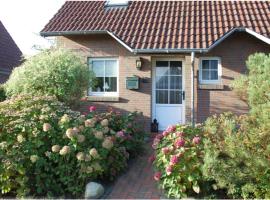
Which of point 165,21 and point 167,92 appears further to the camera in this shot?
point 165,21

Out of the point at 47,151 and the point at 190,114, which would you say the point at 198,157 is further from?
the point at 190,114

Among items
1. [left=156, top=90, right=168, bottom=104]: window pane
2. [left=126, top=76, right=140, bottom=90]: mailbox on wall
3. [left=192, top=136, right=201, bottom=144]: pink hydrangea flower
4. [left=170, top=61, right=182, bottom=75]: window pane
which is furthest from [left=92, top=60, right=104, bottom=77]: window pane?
[left=192, top=136, right=201, bottom=144]: pink hydrangea flower

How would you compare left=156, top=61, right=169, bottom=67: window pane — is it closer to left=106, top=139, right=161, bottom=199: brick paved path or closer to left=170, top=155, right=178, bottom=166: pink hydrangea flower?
left=106, top=139, right=161, bottom=199: brick paved path

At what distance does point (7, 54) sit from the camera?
19.8 meters

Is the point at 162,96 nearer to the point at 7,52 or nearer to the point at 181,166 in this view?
the point at 181,166

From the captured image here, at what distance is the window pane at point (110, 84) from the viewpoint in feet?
42.8

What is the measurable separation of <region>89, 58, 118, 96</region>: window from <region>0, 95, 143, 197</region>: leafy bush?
539 cm

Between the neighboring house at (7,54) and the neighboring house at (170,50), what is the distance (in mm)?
6186

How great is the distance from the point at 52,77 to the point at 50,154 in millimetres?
3451

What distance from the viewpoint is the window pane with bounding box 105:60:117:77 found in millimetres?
13031

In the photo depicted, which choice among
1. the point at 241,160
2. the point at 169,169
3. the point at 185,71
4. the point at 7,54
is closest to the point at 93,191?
the point at 169,169

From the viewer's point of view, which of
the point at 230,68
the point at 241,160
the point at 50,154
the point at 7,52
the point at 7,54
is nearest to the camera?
the point at 241,160

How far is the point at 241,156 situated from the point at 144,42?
21.8 ft

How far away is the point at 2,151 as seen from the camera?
23.4 feet
